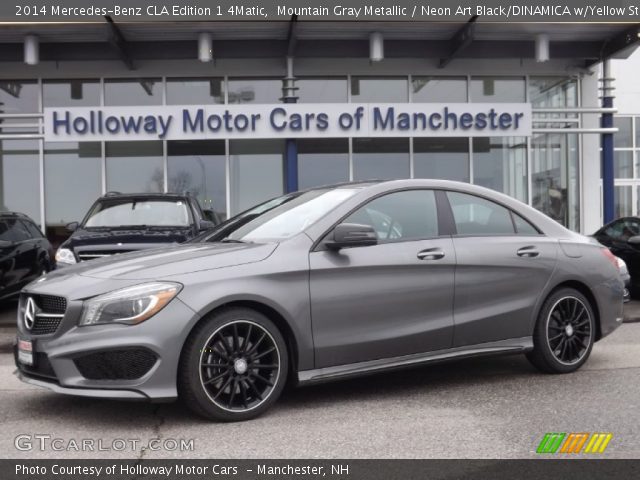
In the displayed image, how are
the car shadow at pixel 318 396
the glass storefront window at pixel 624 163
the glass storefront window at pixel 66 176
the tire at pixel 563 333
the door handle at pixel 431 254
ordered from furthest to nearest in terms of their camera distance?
1. the glass storefront window at pixel 624 163
2. the glass storefront window at pixel 66 176
3. the tire at pixel 563 333
4. the door handle at pixel 431 254
5. the car shadow at pixel 318 396

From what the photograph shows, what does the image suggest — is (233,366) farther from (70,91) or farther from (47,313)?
(70,91)

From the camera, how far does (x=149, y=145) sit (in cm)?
1653

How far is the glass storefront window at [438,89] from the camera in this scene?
1694cm

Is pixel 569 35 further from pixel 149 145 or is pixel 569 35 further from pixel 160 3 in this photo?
pixel 149 145

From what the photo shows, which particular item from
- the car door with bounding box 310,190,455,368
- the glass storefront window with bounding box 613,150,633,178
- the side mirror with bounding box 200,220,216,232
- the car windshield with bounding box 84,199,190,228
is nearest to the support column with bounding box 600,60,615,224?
the glass storefront window with bounding box 613,150,633,178

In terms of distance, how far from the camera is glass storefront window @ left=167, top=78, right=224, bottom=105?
54.4ft

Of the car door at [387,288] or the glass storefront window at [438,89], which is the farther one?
the glass storefront window at [438,89]

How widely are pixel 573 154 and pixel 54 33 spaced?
11.6m

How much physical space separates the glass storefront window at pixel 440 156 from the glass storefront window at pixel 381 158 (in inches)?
10.6

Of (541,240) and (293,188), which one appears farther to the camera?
(293,188)

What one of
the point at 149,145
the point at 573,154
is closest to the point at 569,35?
the point at 573,154

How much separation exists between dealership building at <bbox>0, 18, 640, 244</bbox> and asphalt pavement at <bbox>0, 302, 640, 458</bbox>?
9.30 meters

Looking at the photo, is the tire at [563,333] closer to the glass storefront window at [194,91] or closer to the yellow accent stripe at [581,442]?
the yellow accent stripe at [581,442]

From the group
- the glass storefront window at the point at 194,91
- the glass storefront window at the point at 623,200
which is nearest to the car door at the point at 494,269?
the glass storefront window at the point at 194,91
